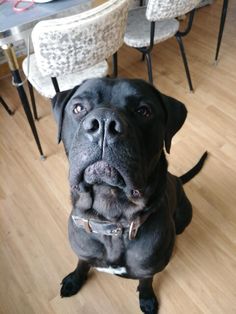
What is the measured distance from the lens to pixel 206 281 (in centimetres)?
132

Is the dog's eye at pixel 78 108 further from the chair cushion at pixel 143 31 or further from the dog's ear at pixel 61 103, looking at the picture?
the chair cushion at pixel 143 31

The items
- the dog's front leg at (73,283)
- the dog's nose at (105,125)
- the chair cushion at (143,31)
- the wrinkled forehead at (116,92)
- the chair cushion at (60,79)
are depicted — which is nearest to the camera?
the dog's nose at (105,125)

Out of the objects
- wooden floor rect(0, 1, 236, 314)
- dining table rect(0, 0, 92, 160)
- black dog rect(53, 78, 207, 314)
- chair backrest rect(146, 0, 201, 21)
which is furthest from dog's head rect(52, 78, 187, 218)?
chair backrest rect(146, 0, 201, 21)

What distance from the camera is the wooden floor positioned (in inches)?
50.6

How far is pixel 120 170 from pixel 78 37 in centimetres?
68

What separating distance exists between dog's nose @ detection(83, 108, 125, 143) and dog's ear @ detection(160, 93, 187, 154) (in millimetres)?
234

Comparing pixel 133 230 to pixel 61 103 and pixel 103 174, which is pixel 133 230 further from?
pixel 61 103

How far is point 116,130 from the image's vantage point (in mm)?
708

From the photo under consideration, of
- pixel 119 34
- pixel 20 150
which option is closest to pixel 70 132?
pixel 119 34

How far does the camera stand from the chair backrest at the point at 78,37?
116 cm

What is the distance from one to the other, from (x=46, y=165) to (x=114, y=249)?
0.92m

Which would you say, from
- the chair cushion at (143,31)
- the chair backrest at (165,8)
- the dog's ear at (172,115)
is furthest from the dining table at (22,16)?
the dog's ear at (172,115)

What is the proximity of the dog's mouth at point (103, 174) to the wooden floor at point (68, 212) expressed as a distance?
0.71 meters

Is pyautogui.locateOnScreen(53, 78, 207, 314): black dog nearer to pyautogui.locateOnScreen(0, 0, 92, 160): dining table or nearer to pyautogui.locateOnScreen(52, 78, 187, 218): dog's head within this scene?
pyautogui.locateOnScreen(52, 78, 187, 218): dog's head
